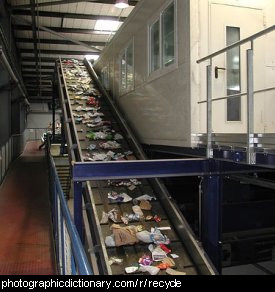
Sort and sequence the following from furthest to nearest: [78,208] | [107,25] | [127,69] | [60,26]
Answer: [60,26] → [107,25] → [127,69] → [78,208]

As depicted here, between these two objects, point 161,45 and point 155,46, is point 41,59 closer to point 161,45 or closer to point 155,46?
point 155,46

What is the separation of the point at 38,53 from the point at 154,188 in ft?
43.1

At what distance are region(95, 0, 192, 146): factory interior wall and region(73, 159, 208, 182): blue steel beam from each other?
17.8 inches

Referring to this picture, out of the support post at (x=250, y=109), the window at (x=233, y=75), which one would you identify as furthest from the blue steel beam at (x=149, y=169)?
the support post at (x=250, y=109)

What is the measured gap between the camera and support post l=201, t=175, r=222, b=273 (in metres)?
4.00

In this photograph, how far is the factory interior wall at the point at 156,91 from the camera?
4266mm

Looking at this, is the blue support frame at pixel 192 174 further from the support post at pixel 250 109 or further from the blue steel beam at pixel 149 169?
the support post at pixel 250 109

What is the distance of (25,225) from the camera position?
687 cm

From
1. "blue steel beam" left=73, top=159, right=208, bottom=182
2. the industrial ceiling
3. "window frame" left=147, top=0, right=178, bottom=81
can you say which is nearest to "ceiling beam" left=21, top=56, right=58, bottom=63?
the industrial ceiling

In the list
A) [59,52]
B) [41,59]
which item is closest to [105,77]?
[59,52]

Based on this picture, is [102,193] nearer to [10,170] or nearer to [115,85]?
Answer: [115,85]

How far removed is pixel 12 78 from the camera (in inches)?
474

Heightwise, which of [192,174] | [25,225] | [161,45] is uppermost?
[161,45]

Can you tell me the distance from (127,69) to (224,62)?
3.15m
